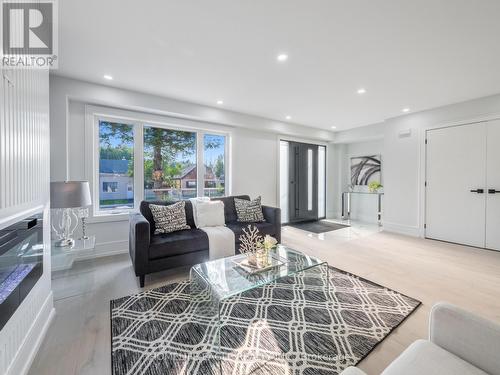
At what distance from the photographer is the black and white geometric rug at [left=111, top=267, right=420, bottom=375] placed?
1406 millimetres

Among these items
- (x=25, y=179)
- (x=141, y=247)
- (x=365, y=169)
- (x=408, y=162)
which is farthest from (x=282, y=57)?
(x=365, y=169)

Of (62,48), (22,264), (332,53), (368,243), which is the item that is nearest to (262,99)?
(332,53)

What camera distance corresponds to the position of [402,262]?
10.2ft

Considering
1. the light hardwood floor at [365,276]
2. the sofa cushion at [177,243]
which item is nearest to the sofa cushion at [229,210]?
the sofa cushion at [177,243]

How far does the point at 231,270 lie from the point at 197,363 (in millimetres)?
744

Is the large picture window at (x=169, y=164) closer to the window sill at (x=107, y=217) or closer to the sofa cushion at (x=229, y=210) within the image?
the window sill at (x=107, y=217)

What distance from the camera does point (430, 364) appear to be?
0.92 meters

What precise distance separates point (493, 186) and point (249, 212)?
13.0 ft

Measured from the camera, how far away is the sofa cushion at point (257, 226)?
311cm

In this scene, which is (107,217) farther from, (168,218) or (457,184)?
(457,184)

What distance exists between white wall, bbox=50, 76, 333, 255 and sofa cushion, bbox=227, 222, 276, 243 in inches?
51.6

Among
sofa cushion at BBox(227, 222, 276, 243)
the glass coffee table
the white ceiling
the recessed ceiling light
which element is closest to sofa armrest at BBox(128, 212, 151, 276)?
the glass coffee table

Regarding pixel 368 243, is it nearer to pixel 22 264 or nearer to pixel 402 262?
pixel 402 262

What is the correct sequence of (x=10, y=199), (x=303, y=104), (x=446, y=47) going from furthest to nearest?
(x=303, y=104), (x=446, y=47), (x=10, y=199)
